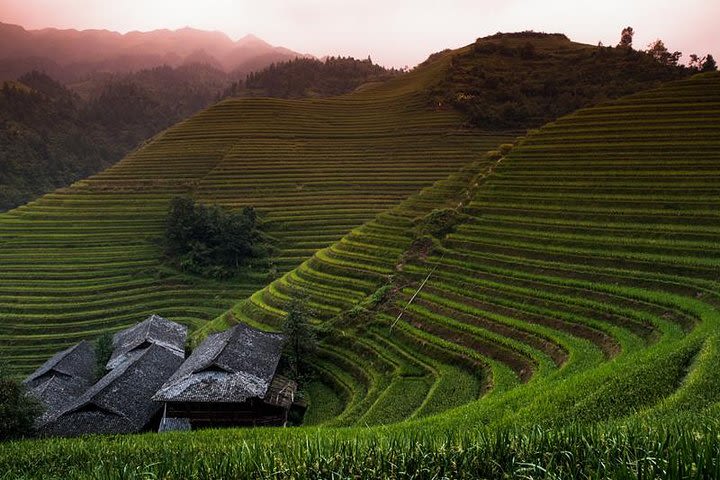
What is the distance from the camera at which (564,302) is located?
1970 cm

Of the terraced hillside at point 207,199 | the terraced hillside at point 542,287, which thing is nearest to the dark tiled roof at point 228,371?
the terraced hillside at point 542,287

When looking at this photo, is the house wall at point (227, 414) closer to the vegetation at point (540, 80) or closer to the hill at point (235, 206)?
the hill at point (235, 206)

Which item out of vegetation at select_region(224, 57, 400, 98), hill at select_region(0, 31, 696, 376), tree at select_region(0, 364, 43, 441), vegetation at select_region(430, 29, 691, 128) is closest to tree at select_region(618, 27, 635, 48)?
vegetation at select_region(430, 29, 691, 128)

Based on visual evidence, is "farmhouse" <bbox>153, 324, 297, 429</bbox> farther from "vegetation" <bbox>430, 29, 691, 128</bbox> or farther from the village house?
"vegetation" <bbox>430, 29, 691, 128</bbox>

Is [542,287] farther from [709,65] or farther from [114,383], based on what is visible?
[709,65]

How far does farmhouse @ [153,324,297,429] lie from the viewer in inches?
714

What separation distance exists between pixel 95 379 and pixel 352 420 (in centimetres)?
1714

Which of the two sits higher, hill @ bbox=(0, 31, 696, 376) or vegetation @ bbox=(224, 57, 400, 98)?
vegetation @ bbox=(224, 57, 400, 98)

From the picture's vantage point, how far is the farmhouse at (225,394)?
1812cm

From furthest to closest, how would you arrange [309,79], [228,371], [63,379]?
1. [309,79]
2. [63,379]
3. [228,371]

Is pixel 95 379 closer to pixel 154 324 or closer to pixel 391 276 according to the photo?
pixel 154 324

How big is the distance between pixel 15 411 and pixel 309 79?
415 ft

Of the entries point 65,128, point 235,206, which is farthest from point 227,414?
point 65,128

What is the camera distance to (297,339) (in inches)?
874
